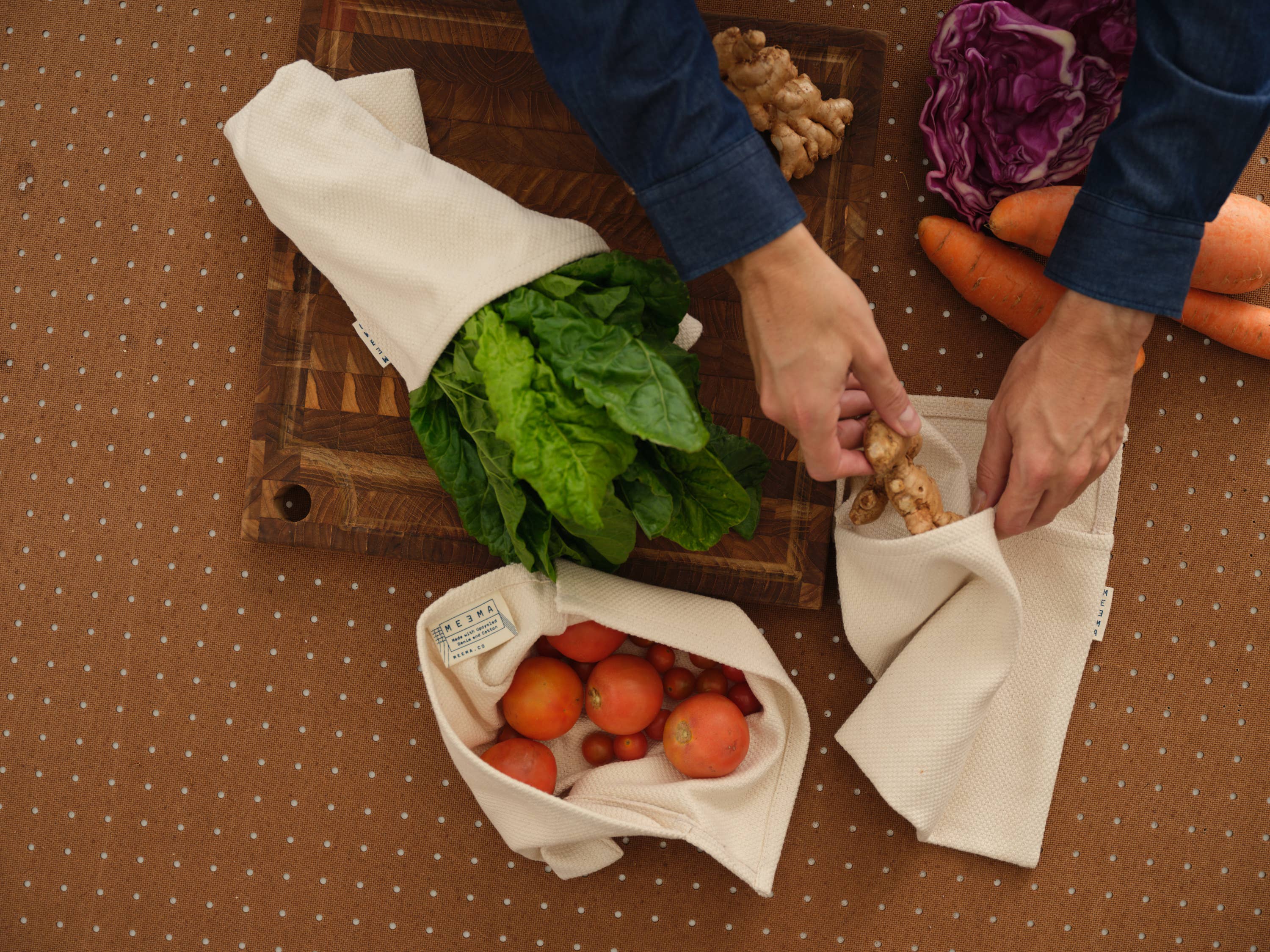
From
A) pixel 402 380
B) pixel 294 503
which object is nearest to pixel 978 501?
pixel 402 380

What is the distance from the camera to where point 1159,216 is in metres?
0.82

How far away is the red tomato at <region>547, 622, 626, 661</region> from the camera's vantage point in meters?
1.07

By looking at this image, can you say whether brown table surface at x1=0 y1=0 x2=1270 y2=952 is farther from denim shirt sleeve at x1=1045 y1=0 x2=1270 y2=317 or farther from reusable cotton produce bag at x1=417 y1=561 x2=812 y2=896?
denim shirt sleeve at x1=1045 y1=0 x2=1270 y2=317

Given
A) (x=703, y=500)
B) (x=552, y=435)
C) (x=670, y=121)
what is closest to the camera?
(x=670, y=121)

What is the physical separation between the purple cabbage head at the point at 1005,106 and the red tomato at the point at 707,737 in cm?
72

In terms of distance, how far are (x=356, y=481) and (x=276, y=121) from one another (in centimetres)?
44

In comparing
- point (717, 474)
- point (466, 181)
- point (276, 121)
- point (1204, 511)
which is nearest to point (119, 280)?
point (276, 121)

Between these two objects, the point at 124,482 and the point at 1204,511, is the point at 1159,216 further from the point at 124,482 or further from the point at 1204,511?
the point at 124,482

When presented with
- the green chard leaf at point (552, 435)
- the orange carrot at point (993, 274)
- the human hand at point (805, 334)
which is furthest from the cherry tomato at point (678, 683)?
the orange carrot at point (993, 274)

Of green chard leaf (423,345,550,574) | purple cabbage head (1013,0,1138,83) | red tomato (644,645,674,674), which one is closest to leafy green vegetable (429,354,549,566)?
green chard leaf (423,345,550,574)

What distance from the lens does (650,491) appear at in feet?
3.12

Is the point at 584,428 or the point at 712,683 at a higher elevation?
the point at 584,428

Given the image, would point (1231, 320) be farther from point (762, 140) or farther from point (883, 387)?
point (762, 140)

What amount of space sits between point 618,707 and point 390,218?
2.15 feet
